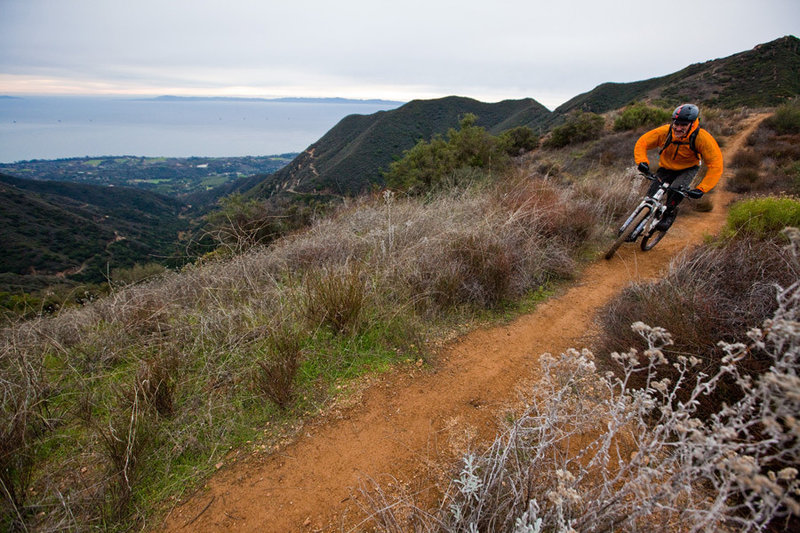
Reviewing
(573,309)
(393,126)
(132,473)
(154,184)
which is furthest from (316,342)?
(154,184)

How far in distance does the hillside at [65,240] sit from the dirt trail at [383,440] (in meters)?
19.4

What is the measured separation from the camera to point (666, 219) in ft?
15.5

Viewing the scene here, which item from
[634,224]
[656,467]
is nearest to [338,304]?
[656,467]

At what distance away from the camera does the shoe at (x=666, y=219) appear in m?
4.68

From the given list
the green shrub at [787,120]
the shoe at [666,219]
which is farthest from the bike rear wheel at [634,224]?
the green shrub at [787,120]

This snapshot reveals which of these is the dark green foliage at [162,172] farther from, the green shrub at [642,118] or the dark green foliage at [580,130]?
the green shrub at [642,118]

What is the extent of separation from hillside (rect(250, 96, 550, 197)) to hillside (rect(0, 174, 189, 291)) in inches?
816

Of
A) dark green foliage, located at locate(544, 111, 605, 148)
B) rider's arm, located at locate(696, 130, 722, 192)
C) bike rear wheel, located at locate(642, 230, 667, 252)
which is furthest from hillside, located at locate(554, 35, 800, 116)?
rider's arm, located at locate(696, 130, 722, 192)

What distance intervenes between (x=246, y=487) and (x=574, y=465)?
6.26ft

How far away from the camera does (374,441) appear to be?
2.21 metres

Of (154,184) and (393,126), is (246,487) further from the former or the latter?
(154,184)

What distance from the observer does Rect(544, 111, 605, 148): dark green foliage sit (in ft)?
65.0

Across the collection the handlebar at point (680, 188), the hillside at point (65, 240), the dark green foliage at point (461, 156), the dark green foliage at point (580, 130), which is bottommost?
the hillside at point (65, 240)

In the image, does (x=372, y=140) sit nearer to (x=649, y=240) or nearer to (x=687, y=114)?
(x=649, y=240)
